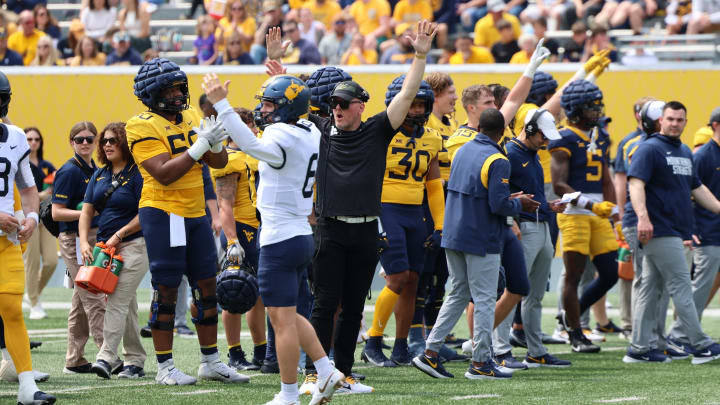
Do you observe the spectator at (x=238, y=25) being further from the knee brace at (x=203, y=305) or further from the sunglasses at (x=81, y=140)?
the knee brace at (x=203, y=305)

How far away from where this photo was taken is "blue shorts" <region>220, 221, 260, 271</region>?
8398mm

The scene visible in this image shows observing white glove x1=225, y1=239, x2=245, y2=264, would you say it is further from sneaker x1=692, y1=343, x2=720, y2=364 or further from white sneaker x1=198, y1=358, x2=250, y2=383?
sneaker x1=692, y1=343, x2=720, y2=364

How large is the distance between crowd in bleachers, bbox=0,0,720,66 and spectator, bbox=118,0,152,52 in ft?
0.05

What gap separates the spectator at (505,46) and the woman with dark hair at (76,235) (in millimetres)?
8448

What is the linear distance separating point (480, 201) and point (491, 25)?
10.1 m

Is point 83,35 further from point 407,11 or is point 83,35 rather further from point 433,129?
point 433,129

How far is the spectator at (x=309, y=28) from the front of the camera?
17688mm

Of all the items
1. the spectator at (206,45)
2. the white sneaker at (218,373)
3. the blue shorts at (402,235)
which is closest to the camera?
the white sneaker at (218,373)

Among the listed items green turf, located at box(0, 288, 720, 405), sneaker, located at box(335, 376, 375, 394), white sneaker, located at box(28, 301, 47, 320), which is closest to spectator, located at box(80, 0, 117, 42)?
white sneaker, located at box(28, 301, 47, 320)

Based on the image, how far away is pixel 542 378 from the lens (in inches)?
311

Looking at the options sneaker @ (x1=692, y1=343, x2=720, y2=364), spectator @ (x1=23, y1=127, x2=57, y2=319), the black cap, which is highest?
the black cap

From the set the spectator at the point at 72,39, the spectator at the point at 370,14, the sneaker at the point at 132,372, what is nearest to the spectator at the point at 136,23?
the spectator at the point at 72,39

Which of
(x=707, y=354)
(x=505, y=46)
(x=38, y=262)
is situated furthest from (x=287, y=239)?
(x=505, y=46)

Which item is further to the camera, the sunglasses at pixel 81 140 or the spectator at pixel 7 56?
the spectator at pixel 7 56
